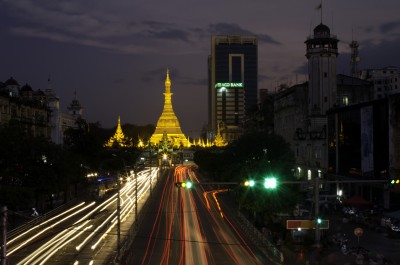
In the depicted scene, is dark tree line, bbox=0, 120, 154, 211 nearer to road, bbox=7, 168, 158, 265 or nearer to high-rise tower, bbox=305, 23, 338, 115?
road, bbox=7, 168, 158, 265

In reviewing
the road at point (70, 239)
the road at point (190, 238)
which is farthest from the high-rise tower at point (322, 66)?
the road at point (70, 239)

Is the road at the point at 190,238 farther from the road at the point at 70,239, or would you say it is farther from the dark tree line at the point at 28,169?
the dark tree line at the point at 28,169

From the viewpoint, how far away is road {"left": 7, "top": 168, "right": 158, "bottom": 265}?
38625mm

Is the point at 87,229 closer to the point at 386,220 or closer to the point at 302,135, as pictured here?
the point at 386,220

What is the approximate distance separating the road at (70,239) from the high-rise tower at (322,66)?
39030mm

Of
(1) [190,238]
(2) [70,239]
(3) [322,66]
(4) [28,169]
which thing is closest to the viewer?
(2) [70,239]

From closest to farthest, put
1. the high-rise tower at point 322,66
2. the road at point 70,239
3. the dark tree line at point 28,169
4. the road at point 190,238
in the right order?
the road at point 70,239 < the road at point 190,238 < the dark tree line at point 28,169 < the high-rise tower at point 322,66

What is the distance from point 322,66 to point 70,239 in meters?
57.0

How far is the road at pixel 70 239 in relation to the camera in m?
38.6

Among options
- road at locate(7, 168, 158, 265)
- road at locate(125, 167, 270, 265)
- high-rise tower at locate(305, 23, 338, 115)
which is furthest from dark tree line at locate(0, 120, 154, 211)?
high-rise tower at locate(305, 23, 338, 115)

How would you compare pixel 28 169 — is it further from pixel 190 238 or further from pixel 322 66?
pixel 322 66

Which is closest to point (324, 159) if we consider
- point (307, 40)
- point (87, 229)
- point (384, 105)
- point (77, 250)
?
point (307, 40)

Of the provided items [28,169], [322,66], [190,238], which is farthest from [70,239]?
[322,66]

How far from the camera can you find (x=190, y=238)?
47.3 metres
